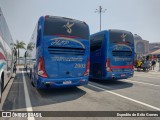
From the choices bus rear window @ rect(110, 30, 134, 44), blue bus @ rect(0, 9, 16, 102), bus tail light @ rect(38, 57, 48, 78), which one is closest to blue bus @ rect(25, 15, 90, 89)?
bus tail light @ rect(38, 57, 48, 78)

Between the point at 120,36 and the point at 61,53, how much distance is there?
15.2ft

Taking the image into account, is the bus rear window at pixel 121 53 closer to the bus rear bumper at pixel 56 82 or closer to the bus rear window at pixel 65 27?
the bus rear window at pixel 65 27

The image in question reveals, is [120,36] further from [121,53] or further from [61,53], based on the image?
[61,53]

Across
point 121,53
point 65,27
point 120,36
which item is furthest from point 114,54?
point 65,27

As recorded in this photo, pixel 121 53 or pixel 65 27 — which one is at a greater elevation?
pixel 65 27

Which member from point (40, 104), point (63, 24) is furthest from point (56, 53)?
point (40, 104)

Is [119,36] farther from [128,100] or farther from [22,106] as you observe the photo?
[22,106]

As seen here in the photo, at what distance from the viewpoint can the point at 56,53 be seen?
6.80 m

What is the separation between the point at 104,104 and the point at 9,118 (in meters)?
3.23

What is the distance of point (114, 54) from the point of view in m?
9.62

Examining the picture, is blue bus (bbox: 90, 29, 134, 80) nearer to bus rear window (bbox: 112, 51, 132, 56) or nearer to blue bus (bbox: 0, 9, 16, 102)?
bus rear window (bbox: 112, 51, 132, 56)

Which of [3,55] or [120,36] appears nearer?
[3,55]

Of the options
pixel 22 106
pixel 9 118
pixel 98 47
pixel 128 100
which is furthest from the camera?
pixel 98 47

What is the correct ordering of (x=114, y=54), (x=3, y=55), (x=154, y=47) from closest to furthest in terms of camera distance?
(x=3, y=55) → (x=114, y=54) → (x=154, y=47)
